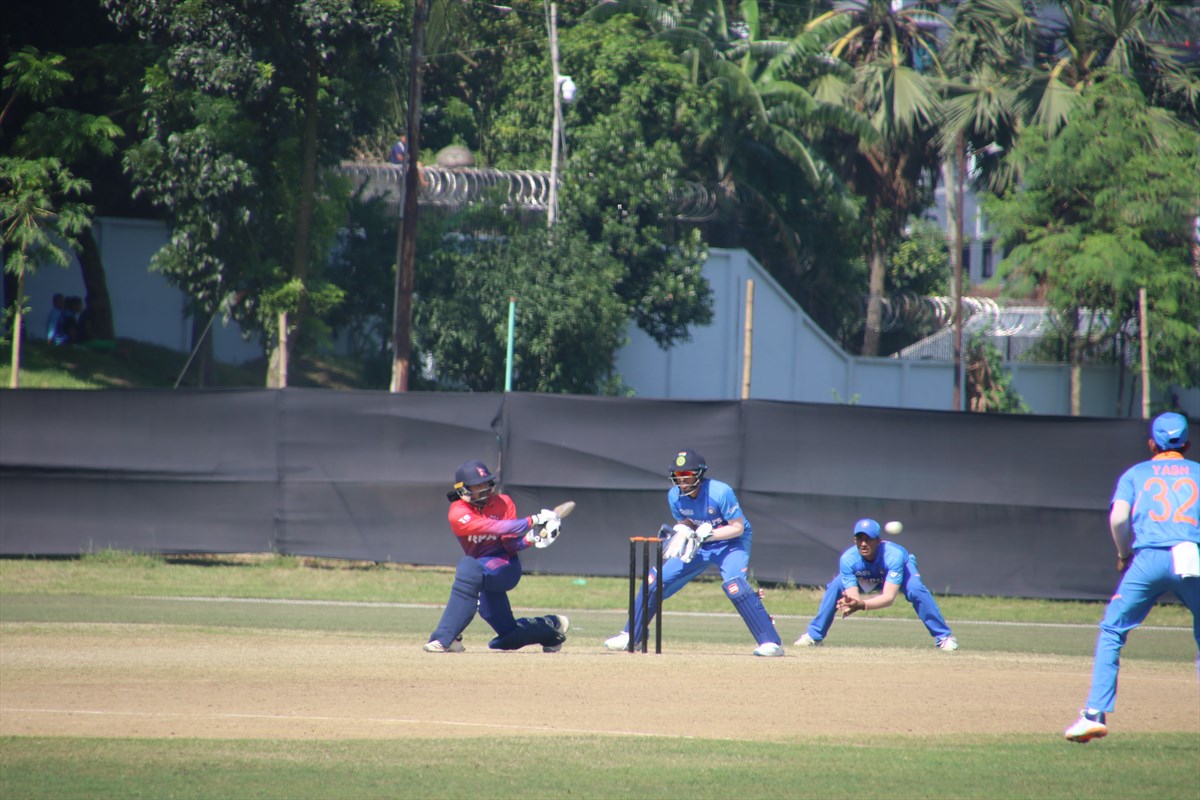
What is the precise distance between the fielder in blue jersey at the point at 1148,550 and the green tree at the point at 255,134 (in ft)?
53.6

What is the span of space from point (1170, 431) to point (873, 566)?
4651 mm

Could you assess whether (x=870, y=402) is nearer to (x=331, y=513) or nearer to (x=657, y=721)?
(x=331, y=513)

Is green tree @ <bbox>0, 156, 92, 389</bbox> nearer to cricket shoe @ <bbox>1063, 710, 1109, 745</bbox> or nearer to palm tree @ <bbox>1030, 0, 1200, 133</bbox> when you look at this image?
cricket shoe @ <bbox>1063, 710, 1109, 745</bbox>

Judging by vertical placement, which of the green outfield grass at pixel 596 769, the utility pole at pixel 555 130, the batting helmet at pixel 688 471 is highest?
the utility pole at pixel 555 130

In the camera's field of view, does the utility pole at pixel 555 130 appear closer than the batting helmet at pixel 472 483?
No

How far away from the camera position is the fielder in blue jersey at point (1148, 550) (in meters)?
7.55

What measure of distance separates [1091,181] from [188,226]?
20.3 metres

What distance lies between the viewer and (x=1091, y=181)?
30562 mm

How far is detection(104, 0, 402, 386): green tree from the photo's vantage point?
23.2 metres

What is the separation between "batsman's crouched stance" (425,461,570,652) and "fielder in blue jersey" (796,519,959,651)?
3127 millimetres

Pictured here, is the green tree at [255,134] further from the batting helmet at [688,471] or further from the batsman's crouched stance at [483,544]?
the batting helmet at [688,471]

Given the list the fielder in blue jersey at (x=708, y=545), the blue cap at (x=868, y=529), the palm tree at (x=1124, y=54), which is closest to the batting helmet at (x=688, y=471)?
the fielder in blue jersey at (x=708, y=545)

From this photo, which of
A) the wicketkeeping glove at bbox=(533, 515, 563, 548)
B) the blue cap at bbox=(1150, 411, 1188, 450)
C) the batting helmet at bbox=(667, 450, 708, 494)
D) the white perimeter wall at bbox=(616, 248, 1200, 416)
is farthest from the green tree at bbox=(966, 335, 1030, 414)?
the blue cap at bbox=(1150, 411, 1188, 450)

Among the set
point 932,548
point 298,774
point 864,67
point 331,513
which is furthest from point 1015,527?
point 864,67
